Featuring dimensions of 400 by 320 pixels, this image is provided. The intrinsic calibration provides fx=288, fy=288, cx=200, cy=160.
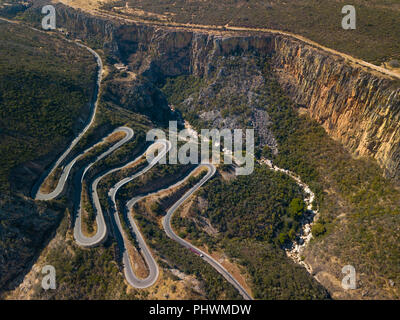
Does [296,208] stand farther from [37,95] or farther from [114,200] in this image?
[37,95]

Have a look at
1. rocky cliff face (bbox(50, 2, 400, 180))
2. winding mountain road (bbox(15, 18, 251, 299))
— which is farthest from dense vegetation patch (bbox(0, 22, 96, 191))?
rocky cliff face (bbox(50, 2, 400, 180))

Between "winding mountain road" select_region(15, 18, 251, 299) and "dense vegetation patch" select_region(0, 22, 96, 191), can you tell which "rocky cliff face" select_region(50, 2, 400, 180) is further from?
"winding mountain road" select_region(15, 18, 251, 299)

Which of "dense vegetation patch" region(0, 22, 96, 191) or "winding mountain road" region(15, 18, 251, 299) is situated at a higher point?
"dense vegetation patch" region(0, 22, 96, 191)

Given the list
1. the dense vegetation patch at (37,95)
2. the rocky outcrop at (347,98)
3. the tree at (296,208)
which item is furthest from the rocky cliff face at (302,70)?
the dense vegetation patch at (37,95)

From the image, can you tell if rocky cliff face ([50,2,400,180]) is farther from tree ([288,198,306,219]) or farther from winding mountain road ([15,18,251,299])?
winding mountain road ([15,18,251,299])

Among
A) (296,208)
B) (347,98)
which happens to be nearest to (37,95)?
(296,208)

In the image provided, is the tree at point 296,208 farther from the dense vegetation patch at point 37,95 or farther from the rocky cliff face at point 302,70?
the dense vegetation patch at point 37,95

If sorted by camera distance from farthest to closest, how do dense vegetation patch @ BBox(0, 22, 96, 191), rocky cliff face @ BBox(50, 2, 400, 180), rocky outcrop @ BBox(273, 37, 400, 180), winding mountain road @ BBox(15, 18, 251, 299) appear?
rocky cliff face @ BBox(50, 2, 400, 180)
dense vegetation patch @ BBox(0, 22, 96, 191)
rocky outcrop @ BBox(273, 37, 400, 180)
winding mountain road @ BBox(15, 18, 251, 299)

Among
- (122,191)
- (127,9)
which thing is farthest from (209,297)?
(127,9)

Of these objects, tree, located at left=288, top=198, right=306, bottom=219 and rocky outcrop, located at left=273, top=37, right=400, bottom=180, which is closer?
rocky outcrop, located at left=273, top=37, right=400, bottom=180

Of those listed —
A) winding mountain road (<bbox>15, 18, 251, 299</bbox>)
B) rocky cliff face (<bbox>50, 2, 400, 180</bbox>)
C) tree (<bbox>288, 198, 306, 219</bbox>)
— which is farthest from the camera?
tree (<bbox>288, 198, 306, 219</bbox>)
